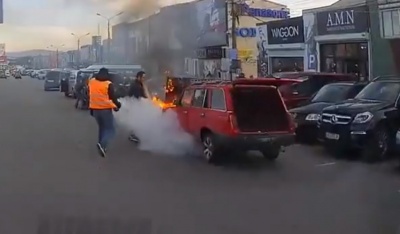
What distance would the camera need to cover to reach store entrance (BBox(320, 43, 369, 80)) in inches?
1043

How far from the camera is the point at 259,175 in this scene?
10180 millimetres

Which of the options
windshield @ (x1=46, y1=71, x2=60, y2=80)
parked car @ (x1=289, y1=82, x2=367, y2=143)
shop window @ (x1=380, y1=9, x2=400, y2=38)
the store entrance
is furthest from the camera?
windshield @ (x1=46, y1=71, x2=60, y2=80)

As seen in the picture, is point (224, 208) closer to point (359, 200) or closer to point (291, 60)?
point (359, 200)

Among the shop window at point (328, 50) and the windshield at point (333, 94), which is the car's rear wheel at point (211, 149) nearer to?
the windshield at point (333, 94)

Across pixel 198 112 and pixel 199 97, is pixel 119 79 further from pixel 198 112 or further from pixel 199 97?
pixel 198 112

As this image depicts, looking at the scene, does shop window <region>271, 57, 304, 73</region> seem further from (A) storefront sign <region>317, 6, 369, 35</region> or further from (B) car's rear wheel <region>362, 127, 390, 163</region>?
(B) car's rear wheel <region>362, 127, 390, 163</region>

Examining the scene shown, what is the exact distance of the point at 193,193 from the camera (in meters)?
8.53

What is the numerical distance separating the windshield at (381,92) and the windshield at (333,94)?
1257 millimetres

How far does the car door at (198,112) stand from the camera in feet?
39.0

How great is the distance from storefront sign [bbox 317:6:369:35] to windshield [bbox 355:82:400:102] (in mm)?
12997

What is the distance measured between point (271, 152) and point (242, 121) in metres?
0.97

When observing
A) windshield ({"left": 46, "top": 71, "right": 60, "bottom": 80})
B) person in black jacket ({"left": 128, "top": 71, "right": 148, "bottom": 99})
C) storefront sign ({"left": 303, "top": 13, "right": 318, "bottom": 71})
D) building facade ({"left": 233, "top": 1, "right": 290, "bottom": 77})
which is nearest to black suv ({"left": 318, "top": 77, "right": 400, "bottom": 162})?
person in black jacket ({"left": 128, "top": 71, "right": 148, "bottom": 99})

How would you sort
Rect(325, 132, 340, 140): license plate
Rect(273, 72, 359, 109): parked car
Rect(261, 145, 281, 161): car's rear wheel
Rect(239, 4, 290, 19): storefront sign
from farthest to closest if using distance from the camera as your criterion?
Rect(239, 4, 290, 19): storefront sign
Rect(273, 72, 359, 109): parked car
Rect(325, 132, 340, 140): license plate
Rect(261, 145, 281, 161): car's rear wheel

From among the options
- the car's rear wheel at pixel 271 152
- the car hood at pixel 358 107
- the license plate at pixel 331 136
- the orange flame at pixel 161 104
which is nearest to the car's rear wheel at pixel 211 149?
the car's rear wheel at pixel 271 152
